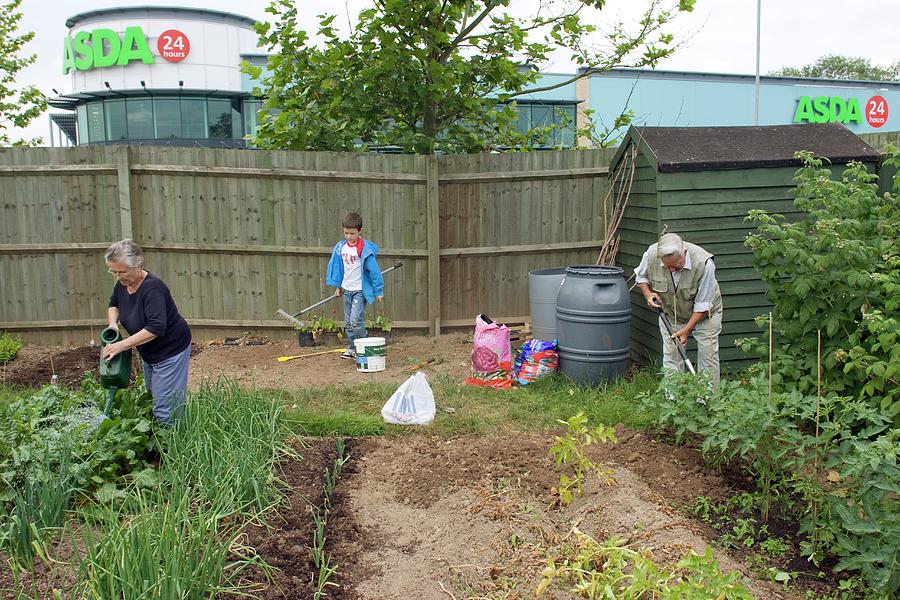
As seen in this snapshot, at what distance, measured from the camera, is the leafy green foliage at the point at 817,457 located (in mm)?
2906

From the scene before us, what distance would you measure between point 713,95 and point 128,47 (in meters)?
24.5

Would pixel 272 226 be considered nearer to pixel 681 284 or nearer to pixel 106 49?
pixel 681 284

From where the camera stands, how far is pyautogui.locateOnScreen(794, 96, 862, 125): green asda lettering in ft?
97.8

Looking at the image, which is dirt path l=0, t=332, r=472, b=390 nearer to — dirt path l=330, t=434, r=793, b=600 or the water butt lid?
the water butt lid

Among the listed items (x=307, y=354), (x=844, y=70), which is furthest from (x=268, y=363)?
(x=844, y=70)

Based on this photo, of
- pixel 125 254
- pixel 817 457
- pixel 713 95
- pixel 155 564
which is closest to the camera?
pixel 155 564

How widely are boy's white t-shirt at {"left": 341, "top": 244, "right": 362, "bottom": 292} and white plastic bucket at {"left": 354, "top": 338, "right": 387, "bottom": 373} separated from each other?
0.63m

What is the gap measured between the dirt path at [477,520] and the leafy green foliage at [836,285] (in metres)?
0.97

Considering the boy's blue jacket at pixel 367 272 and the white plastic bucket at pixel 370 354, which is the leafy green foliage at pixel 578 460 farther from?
the boy's blue jacket at pixel 367 272

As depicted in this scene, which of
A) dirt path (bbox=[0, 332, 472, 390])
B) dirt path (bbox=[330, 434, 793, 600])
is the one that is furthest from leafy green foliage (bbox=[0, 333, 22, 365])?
dirt path (bbox=[330, 434, 793, 600])

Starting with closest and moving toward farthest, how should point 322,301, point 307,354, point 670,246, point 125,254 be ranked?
point 125,254 < point 670,246 < point 307,354 < point 322,301

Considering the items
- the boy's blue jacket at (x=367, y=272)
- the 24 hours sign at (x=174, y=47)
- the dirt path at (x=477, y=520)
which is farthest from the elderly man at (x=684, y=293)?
the 24 hours sign at (x=174, y=47)

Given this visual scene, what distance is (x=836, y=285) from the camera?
4.21m

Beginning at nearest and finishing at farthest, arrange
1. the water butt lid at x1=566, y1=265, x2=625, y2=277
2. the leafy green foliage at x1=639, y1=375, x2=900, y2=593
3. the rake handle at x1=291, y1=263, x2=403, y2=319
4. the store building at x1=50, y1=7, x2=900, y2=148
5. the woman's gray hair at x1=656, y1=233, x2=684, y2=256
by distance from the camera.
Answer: the leafy green foliage at x1=639, y1=375, x2=900, y2=593 < the woman's gray hair at x1=656, y1=233, x2=684, y2=256 < the water butt lid at x1=566, y1=265, x2=625, y2=277 < the rake handle at x1=291, y1=263, x2=403, y2=319 < the store building at x1=50, y1=7, x2=900, y2=148
